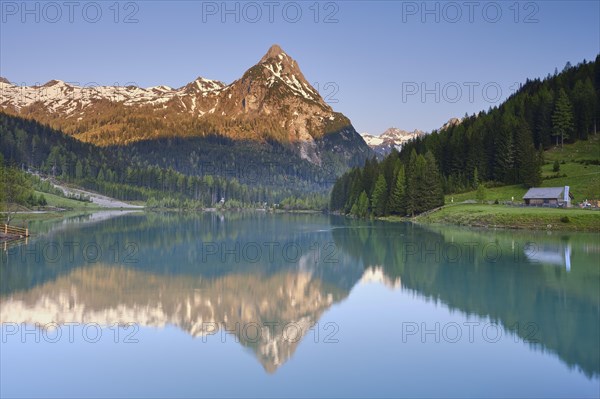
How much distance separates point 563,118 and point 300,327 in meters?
144

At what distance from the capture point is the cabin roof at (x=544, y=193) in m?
103

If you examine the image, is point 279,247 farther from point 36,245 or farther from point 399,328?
point 399,328

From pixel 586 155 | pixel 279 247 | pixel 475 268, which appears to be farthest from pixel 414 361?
pixel 586 155

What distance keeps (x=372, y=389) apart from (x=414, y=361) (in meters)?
3.70

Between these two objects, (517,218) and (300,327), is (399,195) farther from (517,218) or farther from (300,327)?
(300,327)

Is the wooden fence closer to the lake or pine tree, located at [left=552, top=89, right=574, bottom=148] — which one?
the lake

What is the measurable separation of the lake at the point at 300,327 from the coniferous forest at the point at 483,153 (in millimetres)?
74884

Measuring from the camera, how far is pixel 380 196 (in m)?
139

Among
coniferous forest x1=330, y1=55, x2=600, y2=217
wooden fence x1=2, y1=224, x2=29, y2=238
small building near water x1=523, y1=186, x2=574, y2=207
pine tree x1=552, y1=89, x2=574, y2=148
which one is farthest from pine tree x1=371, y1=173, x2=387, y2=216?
wooden fence x1=2, y1=224, x2=29, y2=238

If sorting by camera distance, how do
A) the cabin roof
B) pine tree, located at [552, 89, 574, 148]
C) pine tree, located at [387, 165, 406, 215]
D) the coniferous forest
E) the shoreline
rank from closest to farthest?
the shoreline → the cabin roof → the coniferous forest → pine tree, located at [387, 165, 406, 215] → pine tree, located at [552, 89, 574, 148]

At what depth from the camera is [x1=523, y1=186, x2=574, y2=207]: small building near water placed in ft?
332

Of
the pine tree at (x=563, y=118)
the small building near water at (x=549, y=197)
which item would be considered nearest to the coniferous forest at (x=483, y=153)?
the pine tree at (x=563, y=118)

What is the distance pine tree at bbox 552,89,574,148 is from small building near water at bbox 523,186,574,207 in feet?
158

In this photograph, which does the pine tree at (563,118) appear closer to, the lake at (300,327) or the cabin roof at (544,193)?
the cabin roof at (544,193)
